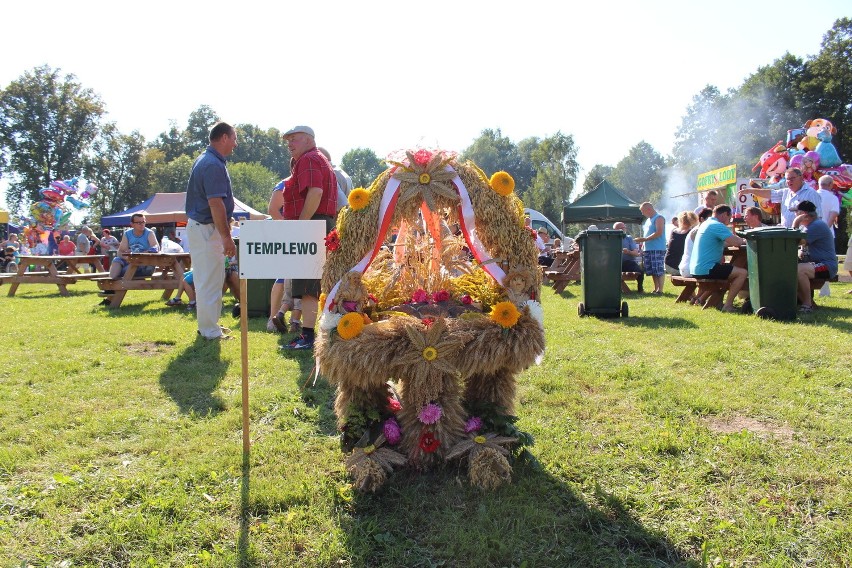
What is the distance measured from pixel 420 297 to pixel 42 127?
2135 inches

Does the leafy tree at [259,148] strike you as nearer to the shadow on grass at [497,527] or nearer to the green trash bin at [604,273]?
the green trash bin at [604,273]

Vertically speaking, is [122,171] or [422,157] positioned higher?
[122,171]

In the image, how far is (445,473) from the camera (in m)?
3.20

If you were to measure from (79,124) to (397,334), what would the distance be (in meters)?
54.6

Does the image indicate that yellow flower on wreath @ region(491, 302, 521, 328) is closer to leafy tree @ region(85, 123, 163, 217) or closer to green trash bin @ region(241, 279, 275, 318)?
green trash bin @ region(241, 279, 275, 318)

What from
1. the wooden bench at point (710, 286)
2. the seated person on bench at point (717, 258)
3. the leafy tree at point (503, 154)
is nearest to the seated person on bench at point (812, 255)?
the seated person on bench at point (717, 258)

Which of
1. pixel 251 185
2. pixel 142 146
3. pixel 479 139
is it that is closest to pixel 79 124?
pixel 142 146

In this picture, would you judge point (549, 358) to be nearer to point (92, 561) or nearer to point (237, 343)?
point (237, 343)

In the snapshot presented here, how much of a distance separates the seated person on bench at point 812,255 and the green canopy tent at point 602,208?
13.5 meters

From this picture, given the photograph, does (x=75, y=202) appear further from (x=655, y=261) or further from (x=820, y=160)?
(x=820, y=160)

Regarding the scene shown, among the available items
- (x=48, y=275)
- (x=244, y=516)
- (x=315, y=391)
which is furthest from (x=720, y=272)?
(x=48, y=275)

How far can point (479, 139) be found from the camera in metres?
78.8

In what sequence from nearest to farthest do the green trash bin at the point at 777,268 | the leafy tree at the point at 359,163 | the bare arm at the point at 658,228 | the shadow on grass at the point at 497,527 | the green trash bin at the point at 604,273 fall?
the shadow on grass at the point at 497,527, the green trash bin at the point at 777,268, the green trash bin at the point at 604,273, the bare arm at the point at 658,228, the leafy tree at the point at 359,163

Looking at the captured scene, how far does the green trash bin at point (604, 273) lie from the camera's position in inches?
328
